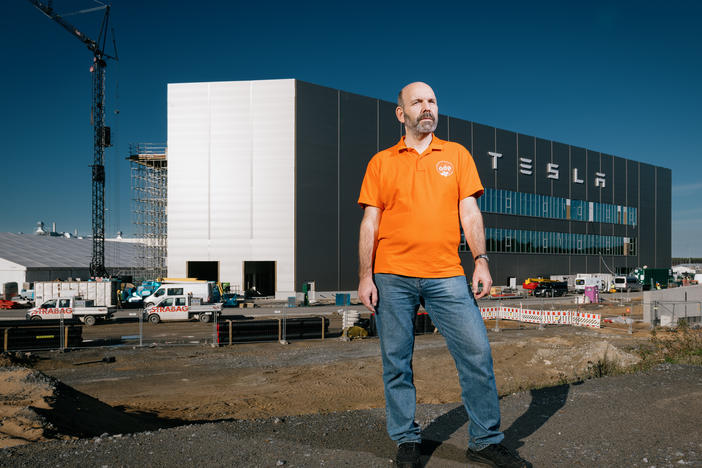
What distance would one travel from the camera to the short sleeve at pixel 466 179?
315 centimetres

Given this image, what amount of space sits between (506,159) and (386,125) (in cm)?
1810

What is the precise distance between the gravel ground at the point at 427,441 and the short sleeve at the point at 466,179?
174 cm

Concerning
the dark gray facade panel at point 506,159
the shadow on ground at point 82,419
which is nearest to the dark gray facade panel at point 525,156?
the dark gray facade panel at point 506,159

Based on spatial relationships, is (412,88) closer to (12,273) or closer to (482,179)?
(482,179)

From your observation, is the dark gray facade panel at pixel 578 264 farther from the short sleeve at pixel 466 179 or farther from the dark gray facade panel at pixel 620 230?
the short sleeve at pixel 466 179

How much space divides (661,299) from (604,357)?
51.7 ft

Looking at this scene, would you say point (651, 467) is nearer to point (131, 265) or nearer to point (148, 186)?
point (148, 186)

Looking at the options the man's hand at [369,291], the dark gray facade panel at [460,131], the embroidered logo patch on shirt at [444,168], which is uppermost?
the dark gray facade panel at [460,131]

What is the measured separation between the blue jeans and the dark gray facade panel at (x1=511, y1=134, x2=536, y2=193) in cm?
5972

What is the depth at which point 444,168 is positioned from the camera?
316 cm

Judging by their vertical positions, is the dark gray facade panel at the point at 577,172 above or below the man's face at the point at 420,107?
above

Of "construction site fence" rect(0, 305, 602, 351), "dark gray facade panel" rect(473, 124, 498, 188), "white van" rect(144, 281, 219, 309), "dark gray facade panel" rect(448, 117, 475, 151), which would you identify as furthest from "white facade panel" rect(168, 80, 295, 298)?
"dark gray facade panel" rect(473, 124, 498, 188)

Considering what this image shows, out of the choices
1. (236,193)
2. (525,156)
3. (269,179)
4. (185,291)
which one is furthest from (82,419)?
(525,156)

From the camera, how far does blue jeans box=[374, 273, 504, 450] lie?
3002 millimetres
